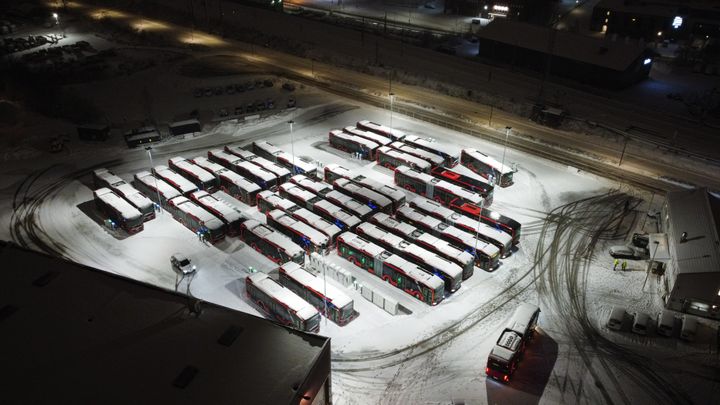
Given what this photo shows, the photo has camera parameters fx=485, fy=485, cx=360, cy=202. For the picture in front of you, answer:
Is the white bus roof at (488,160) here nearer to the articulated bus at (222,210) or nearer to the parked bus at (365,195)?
the parked bus at (365,195)

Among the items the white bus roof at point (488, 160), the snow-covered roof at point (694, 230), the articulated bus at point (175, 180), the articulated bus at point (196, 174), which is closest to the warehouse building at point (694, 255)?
the snow-covered roof at point (694, 230)

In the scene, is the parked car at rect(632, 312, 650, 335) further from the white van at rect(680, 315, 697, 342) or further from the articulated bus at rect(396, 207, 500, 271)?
the articulated bus at rect(396, 207, 500, 271)

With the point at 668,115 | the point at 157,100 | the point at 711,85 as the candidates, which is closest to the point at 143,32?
the point at 157,100

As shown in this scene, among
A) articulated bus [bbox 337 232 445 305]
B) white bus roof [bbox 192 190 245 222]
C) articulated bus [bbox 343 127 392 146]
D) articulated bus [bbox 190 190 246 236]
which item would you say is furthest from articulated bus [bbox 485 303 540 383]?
articulated bus [bbox 343 127 392 146]

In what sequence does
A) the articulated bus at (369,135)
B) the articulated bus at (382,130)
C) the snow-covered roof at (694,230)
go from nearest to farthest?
the snow-covered roof at (694,230)
the articulated bus at (369,135)
the articulated bus at (382,130)

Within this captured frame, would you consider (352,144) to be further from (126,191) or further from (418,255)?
(126,191)
